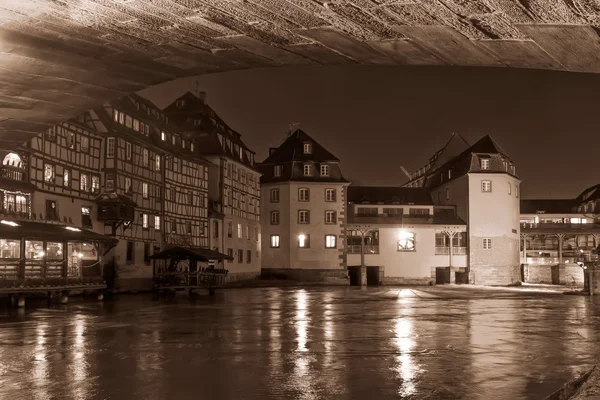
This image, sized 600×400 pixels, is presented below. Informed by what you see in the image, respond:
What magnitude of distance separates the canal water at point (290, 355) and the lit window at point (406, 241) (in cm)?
4403

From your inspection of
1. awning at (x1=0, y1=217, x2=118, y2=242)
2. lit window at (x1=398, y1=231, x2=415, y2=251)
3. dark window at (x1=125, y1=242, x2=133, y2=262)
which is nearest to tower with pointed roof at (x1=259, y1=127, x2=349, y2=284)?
lit window at (x1=398, y1=231, x2=415, y2=251)

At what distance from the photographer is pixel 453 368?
12.2m

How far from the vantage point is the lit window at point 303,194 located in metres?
68.8

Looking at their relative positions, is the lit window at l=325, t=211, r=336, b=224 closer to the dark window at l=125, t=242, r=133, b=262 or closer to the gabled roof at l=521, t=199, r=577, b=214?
the dark window at l=125, t=242, r=133, b=262

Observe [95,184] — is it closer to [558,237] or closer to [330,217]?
[330,217]

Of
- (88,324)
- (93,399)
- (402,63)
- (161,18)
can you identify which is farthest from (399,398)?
(88,324)

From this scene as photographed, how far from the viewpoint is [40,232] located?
30547mm

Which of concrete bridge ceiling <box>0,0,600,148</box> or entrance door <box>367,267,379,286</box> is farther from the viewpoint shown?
entrance door <box>367,267,379,286</box>

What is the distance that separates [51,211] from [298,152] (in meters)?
36.9

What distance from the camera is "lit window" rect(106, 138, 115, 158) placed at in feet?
135

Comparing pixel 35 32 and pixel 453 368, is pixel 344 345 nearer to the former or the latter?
pixel 453 368

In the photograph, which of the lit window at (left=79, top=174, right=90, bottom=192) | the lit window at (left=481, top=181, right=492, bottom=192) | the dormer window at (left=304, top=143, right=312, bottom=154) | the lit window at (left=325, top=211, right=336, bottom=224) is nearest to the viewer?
the lit window at (left=79, top=174, right=90, bottom=192)

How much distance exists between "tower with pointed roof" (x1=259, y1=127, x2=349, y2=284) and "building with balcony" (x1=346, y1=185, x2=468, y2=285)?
7.63 ft

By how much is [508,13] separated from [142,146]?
42.7 meters
